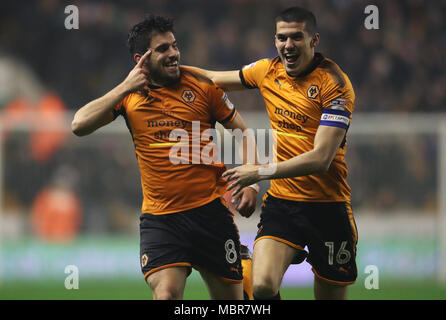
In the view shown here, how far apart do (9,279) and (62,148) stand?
2.09 metres

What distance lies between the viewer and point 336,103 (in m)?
4.99

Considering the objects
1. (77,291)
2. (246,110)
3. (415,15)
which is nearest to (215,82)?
(77,291)

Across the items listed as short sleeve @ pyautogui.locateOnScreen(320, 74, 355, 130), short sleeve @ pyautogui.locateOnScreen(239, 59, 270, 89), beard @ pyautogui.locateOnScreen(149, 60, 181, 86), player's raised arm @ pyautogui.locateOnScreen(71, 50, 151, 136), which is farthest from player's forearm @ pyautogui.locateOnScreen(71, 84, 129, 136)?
short sleeve @ pyautogui.locateOnScreen(320, 74, 355, 130)

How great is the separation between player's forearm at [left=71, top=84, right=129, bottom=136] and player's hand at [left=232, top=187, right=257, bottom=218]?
3.59 ft

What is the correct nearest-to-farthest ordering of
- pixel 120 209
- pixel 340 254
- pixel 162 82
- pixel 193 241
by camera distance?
pixel 193 241, pixel 162 82, pixel 340 254, pixel 120 209

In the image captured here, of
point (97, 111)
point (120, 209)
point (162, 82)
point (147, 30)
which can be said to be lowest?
point (120, 209)

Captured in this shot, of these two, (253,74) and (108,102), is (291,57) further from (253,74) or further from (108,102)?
(108,102)

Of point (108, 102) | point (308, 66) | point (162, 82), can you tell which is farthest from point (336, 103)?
point (108, 102)

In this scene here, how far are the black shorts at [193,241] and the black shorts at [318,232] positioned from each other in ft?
1.12

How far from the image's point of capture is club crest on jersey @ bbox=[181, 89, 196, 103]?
5.10 m

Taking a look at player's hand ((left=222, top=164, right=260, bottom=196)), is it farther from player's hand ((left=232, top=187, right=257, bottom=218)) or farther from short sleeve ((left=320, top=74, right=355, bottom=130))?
short sleeve ((left=320, top=74, right=355, bottom=130))

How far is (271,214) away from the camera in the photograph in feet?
17.4

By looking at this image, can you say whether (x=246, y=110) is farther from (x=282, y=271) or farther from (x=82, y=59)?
(x=282, y=271)

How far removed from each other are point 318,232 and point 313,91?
104 centimetres
